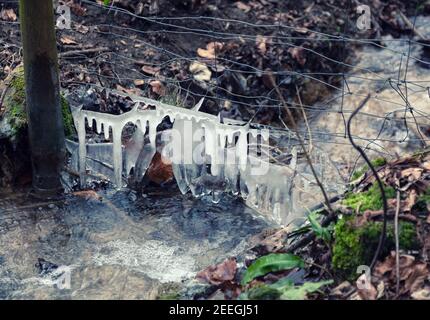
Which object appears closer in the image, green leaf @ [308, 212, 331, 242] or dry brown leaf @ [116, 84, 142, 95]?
green leaf @ [308, 212, 331, 242]

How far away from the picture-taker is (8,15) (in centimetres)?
597

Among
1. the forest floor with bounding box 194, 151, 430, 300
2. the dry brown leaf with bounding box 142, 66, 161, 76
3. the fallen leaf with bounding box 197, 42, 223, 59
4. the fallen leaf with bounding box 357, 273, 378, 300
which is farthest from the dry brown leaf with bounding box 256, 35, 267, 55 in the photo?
the fallen leaf with bounding box 357, 273, 378, 300

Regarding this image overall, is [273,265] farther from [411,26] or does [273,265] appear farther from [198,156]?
[411,26]

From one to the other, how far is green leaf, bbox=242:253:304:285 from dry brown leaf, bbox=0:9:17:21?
3.89 meters

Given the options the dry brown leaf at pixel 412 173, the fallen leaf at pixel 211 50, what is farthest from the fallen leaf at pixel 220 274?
the fallen leaf at pixel 211 50

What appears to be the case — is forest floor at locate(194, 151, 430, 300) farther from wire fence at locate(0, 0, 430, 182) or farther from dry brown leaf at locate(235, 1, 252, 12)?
dry brown leaf at locate(235, 1, 252, 12)

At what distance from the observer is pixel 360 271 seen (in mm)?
2865

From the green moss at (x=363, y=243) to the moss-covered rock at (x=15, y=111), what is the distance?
244 cm

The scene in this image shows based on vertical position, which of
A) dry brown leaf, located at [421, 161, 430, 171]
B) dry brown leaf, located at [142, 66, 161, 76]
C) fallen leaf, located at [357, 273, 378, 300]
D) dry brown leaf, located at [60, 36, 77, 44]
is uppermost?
dry brown leaf, located at [60, 36, 77, 44]

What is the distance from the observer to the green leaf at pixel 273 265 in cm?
305

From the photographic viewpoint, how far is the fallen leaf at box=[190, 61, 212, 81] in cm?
595

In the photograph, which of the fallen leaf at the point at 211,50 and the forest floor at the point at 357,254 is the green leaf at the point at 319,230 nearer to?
the forest floor at the point at 357,254

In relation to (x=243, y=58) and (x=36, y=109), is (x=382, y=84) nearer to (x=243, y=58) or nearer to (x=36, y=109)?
(x=243, y=58)

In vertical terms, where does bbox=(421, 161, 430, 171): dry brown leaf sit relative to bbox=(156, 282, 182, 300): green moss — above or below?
above
